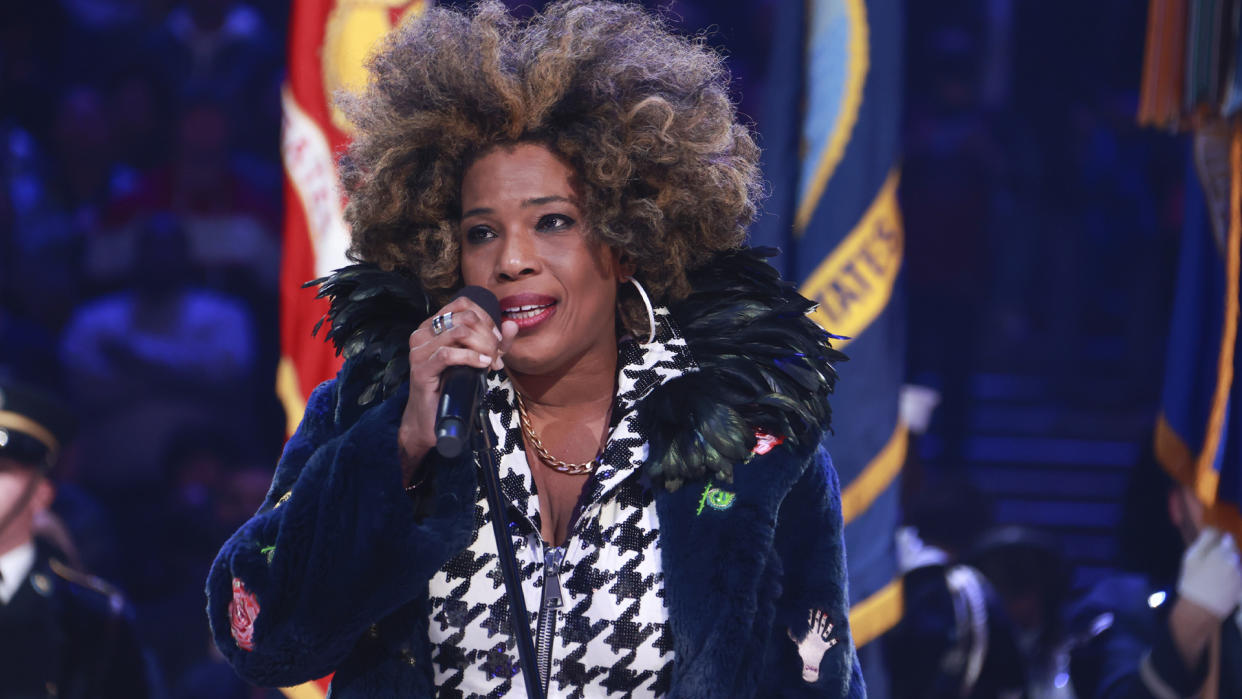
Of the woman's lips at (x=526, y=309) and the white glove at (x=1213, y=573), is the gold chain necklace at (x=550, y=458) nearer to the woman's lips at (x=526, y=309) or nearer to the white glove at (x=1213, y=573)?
the woman's lips at (x=526, y=309)

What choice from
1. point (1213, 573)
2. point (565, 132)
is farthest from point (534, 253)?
point (1213, 573)

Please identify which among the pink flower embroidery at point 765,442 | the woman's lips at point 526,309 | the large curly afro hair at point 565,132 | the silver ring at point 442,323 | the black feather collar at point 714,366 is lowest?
the pink flower embroidery at point 765,442

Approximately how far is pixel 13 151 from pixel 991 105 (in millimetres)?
4559

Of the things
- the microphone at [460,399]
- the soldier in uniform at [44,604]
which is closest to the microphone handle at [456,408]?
the microphone at [460,399]

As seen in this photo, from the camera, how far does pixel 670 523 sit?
181 cm

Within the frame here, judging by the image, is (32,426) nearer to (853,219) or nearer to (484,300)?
(853,219)

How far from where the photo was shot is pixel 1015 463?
6277mm

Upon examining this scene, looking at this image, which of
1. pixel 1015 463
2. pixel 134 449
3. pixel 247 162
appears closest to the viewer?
→ pixel 134 449

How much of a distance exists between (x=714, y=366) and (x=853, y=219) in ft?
4.67

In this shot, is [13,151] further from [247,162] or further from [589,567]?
[589,567]

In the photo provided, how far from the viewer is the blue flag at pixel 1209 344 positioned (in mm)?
2996

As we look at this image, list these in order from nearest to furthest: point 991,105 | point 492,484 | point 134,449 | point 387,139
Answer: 1. point 492,484
2. point 387,139
3. point 134,449
4. point 991,105

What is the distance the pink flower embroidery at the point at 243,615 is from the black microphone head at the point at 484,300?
464 mm

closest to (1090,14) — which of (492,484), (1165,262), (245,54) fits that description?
(1165,262)
